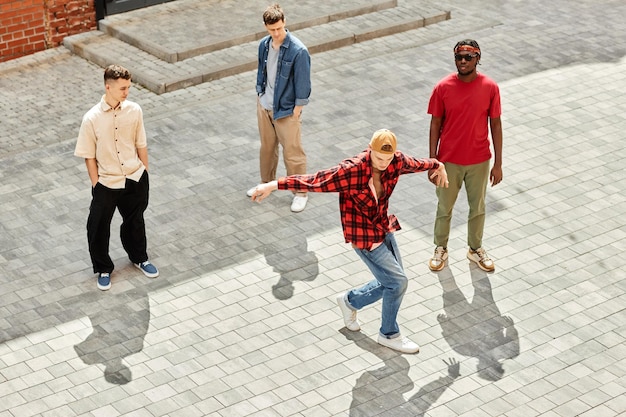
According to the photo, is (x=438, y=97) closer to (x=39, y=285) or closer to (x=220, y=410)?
(x=220, y=410)

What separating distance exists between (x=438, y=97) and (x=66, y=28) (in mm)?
7157

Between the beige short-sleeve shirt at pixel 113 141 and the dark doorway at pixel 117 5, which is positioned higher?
the beige short-sleeve shirt at pixel 113 141

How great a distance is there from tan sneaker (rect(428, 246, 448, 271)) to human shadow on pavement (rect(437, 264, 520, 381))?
4.0 inches

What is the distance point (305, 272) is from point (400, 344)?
4.63 feet

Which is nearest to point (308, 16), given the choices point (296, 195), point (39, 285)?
point (296, 195)

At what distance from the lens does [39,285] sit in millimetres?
9547

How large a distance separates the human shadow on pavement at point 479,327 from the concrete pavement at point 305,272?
18 mm

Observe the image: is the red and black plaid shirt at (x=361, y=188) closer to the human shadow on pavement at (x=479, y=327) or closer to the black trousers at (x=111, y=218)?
the human shadow on pavement at (x=479, y=327)

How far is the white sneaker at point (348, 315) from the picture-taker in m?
8.86

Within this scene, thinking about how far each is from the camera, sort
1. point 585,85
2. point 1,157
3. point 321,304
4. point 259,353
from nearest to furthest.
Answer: point 259,353 → point 321,304 → point 1,157 → point 585,85

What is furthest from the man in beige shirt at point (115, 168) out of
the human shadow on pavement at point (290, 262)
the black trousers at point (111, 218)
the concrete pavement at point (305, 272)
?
the human shadow on pavement at point (290, 262)

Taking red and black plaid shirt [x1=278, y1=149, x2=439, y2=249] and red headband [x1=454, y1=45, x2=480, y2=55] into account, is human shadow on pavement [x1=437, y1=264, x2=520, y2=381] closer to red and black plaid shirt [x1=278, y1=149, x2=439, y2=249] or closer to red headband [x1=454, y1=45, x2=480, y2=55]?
red and black plaid shirt [x1=278, y1=149, x2=439, y2=249]

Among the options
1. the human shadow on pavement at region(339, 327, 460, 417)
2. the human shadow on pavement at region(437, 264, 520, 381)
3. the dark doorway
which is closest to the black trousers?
the human shadow on pavement at region(339, 327, 460, 417)

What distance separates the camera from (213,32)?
14.8 metres
